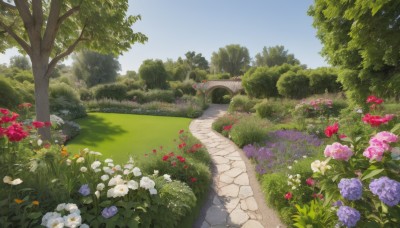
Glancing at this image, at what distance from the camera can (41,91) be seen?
561 centimetres

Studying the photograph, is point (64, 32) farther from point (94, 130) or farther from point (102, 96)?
point (102, 96)

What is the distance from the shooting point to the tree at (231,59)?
43.3 metres

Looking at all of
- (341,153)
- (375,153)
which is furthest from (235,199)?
(375,153)

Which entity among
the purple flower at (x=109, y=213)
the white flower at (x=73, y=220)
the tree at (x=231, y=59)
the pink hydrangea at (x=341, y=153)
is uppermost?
the tree at (x=231, y=59)

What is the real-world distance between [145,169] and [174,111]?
11.5 m

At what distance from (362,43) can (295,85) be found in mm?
11330

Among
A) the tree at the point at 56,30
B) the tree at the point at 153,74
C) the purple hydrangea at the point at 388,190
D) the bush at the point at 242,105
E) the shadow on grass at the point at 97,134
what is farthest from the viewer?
the tree at the point at 153,74

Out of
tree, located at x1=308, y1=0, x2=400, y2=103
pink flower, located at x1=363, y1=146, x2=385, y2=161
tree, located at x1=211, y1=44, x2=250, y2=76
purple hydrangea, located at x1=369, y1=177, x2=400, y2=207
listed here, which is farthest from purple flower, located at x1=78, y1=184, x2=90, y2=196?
tree, located at x1=211, y1=44, x2=250, y2=76

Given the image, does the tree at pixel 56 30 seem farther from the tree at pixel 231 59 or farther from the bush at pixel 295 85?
the tree at pixel 231 59

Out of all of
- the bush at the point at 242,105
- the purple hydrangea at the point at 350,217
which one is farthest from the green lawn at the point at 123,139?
the bush at the point at 242,105

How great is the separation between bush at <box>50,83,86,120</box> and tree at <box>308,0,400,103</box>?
12636 millimetres

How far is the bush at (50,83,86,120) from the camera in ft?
42.1

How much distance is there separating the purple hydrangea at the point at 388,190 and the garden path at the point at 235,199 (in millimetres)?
2244

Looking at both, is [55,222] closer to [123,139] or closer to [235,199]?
[235,199]
